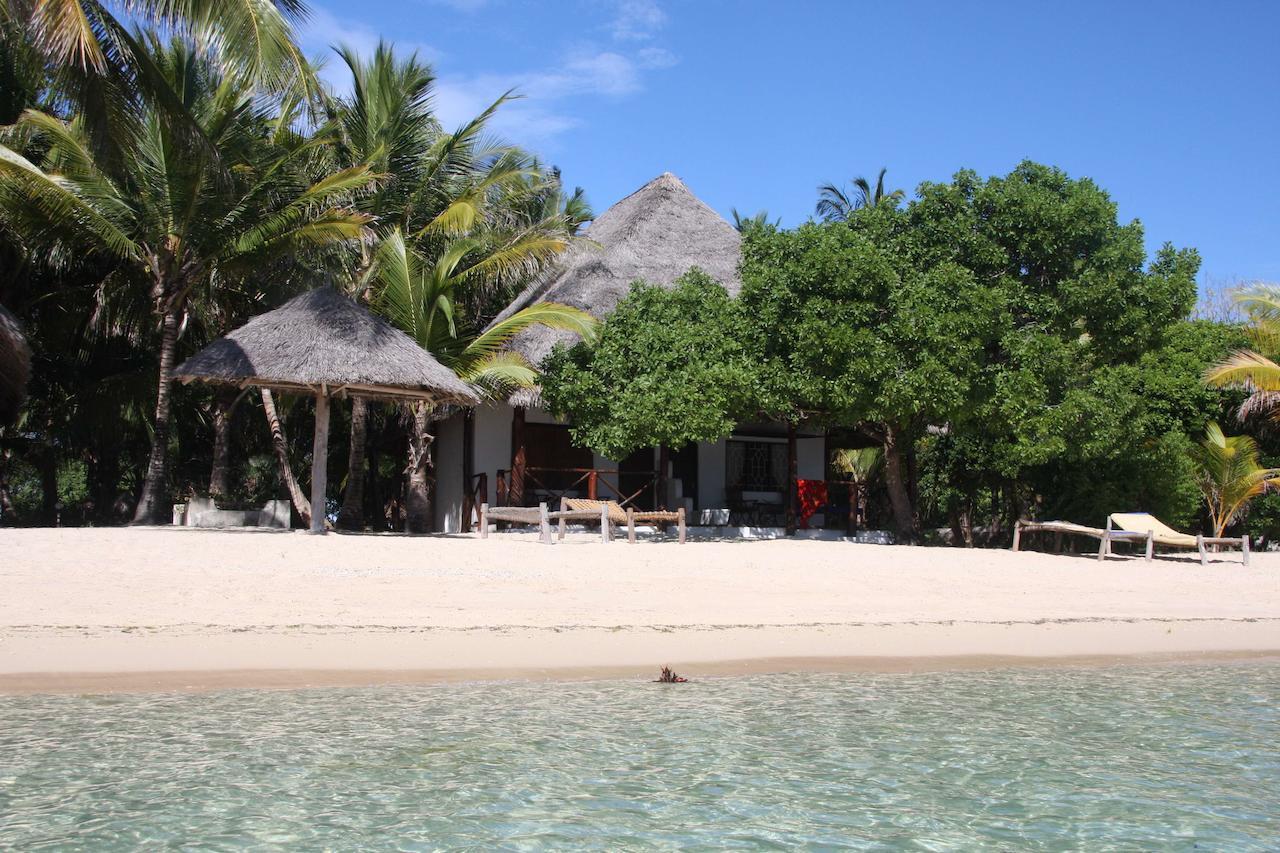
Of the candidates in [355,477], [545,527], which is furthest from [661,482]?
[355,477]

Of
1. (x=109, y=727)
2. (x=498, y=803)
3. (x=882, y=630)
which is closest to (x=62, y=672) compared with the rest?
(x=109, y=727)

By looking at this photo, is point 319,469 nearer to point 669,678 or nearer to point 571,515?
point 571,515

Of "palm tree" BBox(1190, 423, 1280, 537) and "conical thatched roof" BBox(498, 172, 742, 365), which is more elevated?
"conical thatched roof" BBox(498, 172, 742, 365)

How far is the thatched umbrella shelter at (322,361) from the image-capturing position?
1236cm

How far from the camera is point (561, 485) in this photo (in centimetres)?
1764

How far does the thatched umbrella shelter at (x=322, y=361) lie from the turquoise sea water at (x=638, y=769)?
263 inches

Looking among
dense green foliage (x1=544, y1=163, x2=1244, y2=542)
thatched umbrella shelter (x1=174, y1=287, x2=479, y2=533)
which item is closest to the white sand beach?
thatched umbrella shelter (x1=174, y1=287, x2=479, y2=533)

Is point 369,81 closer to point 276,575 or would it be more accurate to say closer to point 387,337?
point 387,337

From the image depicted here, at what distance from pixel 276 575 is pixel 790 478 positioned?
891 centimetres

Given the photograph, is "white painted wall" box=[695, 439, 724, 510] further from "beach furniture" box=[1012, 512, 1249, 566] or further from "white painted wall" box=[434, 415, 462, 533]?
"beach furniture" box=[1012, 512, 1249, 566]

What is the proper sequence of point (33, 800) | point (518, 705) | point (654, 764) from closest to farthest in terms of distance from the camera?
point (33, 800) < point (654, 764) < point (518, 705)

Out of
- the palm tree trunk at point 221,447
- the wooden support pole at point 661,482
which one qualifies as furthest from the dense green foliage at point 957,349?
the palm tree trunk at point 221,447

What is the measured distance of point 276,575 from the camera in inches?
364

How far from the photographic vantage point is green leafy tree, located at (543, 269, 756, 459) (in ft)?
43.5
